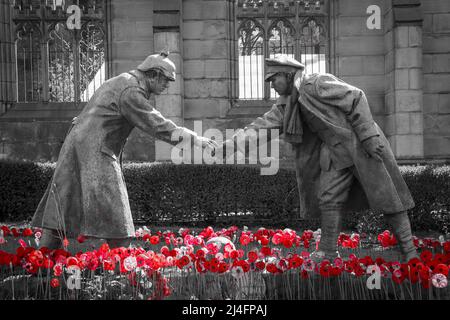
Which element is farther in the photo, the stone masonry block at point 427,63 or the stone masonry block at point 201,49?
the stone masonry block at point 201,49

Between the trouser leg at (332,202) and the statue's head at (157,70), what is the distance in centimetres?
174

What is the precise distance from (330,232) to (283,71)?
157 centimetres

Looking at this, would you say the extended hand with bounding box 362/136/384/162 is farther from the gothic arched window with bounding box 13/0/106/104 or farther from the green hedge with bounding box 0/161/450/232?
the gothic arched window with bounding box 13/0/106/104

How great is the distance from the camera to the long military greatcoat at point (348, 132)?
18.4 ft

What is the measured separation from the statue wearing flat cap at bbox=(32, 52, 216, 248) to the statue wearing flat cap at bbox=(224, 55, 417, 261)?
1.06 meters

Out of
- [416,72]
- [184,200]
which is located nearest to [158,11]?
[184,200]

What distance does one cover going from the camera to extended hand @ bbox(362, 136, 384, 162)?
218 inches

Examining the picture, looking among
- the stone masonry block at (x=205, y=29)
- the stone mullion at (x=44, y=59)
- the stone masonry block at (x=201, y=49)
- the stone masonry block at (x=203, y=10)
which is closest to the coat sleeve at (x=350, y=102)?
the stone masonry block at (x=201, y=49)

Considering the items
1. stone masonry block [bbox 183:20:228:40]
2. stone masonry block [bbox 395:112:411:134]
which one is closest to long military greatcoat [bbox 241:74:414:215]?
stone masonry block [bbox 395:112:411:134]

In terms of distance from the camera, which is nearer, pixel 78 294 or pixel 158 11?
pixel 78 294

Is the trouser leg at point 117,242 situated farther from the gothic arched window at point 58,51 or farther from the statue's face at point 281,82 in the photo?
the gothic arched window at point 58,51

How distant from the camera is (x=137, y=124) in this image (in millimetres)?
5574
